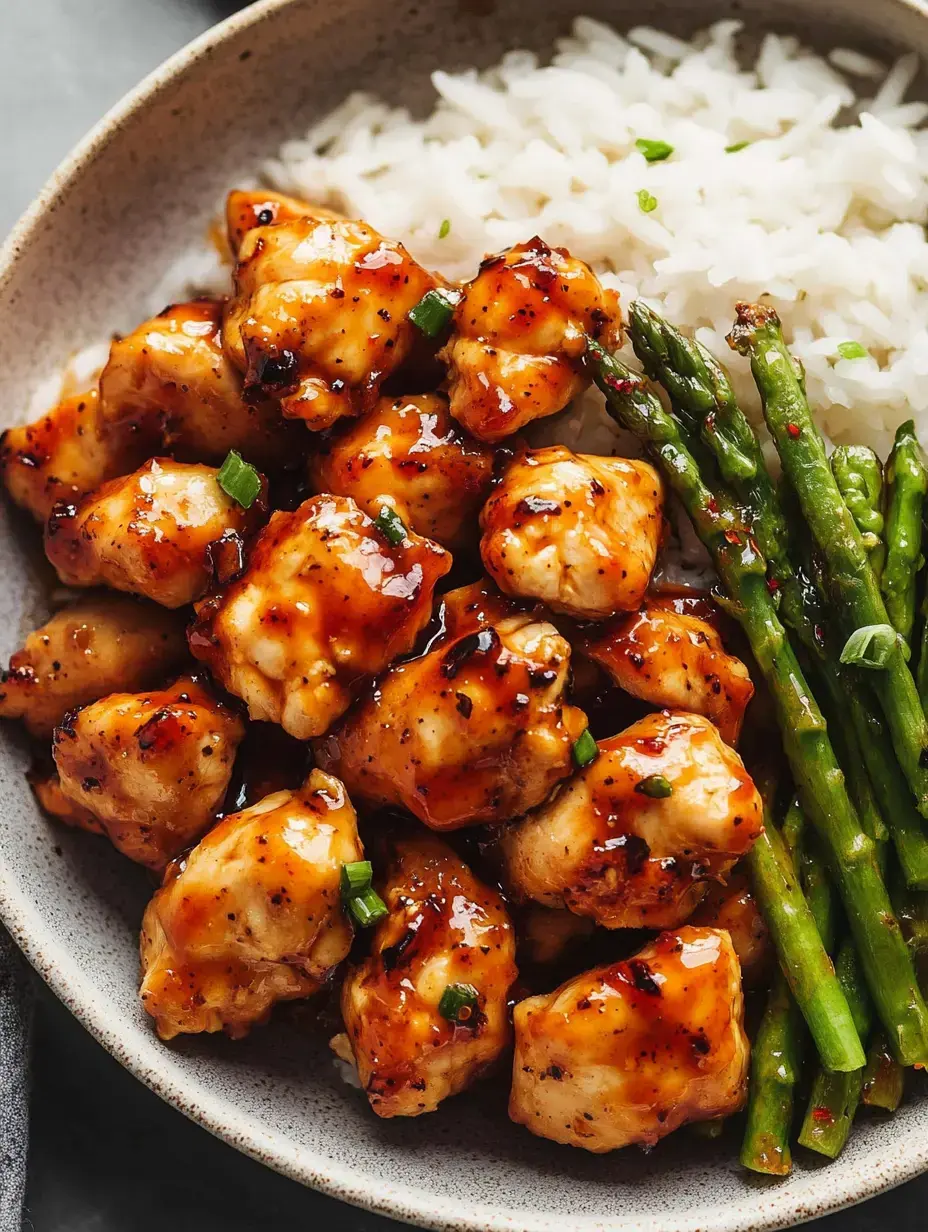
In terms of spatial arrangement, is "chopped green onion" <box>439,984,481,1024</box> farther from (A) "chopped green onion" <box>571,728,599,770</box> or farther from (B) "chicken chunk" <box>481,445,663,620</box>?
(B) "chicken chunk" <box>481,445,663,620</box>

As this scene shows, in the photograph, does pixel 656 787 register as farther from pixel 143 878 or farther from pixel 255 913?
pixel 143 878

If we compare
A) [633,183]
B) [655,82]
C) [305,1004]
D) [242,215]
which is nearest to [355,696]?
[305,1004]

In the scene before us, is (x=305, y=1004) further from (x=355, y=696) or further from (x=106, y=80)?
(x=106, y=80)

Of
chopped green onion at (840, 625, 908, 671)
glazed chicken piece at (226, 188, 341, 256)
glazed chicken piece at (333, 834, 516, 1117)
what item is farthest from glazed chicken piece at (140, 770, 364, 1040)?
glazed chicken piece at (226, 188, 341, 256)

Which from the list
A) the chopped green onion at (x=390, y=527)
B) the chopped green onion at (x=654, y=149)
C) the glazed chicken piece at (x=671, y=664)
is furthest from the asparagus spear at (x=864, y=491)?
the chopped green onion at (x=390, y=527)

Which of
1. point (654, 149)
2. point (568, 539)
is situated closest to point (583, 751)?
point (568, 539)
